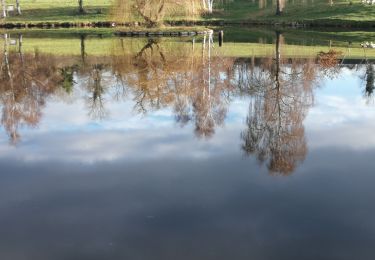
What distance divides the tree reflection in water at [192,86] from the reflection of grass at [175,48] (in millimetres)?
1100

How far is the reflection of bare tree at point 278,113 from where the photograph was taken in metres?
16.1

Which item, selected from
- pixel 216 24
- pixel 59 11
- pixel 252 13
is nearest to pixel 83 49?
pixel 216 24

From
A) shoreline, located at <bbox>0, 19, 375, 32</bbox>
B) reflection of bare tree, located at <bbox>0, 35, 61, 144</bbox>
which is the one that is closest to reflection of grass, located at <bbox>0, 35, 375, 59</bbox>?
reflection of bare tree, located at <bbox>0, 35, 61, 144</bbox>

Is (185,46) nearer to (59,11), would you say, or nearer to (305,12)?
(305,12)

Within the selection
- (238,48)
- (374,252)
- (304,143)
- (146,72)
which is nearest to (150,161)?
(304,143)

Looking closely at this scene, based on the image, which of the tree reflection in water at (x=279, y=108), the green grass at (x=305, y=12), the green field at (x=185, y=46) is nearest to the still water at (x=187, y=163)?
the tree reflection in water at (x=279, y=108)

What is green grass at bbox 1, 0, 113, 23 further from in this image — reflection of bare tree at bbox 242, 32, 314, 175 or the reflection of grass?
reflection of bare tree at bbox 242, 32, 314, 175

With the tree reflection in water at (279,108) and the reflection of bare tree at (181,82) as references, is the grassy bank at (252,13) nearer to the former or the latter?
the reflection of bare tree at (181,82)

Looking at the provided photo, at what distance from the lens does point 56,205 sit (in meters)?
12.4

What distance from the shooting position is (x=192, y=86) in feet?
87.0

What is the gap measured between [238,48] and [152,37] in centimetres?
1270

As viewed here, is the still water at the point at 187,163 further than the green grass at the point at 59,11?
No

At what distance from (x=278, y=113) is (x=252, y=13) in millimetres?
64803

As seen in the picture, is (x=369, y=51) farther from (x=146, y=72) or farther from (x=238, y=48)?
(x=146, y=72)
